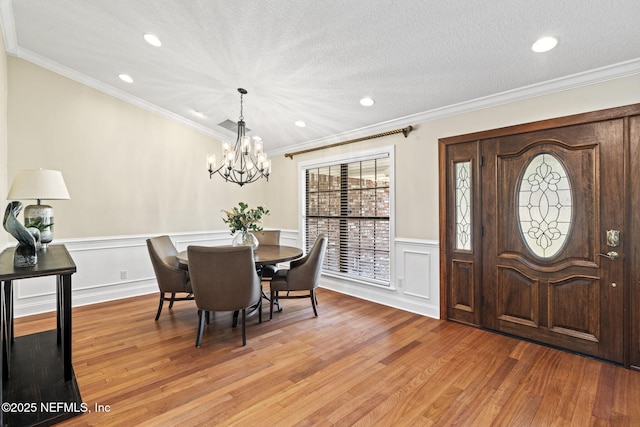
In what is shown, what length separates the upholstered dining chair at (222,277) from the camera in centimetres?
266

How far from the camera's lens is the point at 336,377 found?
2.30 meters

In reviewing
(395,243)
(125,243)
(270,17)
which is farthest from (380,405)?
(125,243)

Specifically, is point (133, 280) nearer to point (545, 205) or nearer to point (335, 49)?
point (335, 49)

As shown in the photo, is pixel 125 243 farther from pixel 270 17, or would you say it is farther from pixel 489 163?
pixel 489 163

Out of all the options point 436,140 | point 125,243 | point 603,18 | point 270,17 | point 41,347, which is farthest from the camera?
point 125,243

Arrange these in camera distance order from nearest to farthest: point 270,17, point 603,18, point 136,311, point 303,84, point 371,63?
point 603,18
point 270,17
point 371,63
point 303,84
point 136,311

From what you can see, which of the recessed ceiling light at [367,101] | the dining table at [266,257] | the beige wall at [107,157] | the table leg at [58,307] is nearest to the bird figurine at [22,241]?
the table leg at [58,307]

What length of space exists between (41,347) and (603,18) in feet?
15.8

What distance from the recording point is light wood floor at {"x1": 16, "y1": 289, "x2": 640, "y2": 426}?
6.15 feet

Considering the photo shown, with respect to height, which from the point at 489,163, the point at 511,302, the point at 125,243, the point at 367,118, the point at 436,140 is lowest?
the point at 511,302

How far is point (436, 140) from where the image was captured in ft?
11.5

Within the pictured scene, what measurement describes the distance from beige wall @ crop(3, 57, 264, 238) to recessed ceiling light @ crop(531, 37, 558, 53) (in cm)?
457

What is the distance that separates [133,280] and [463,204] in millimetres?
4517

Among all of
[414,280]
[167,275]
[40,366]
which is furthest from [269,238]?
[40,366]
